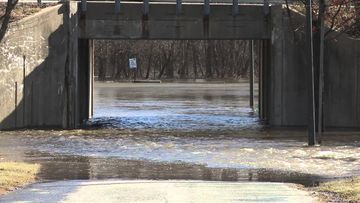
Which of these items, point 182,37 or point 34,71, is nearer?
point 34,71

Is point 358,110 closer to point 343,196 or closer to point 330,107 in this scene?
point 330,107

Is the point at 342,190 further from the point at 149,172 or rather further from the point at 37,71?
the point at 37,71

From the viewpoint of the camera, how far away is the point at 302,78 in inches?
1032

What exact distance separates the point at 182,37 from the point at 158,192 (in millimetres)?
16627

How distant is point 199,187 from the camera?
35.9 feet

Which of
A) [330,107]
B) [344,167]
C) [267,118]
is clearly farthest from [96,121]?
[344,167]

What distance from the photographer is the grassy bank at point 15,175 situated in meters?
11.1

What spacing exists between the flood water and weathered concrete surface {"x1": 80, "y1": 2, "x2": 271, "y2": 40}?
12.5ft

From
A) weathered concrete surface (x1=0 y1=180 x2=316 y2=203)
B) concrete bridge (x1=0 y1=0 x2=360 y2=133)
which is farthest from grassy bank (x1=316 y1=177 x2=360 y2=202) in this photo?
concrete bridge (x1=0 y1=0 x2=360 y2=133)

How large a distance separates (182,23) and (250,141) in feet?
25.1

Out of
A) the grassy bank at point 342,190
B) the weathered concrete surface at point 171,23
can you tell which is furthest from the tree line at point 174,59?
the grassy bank at point 342,190

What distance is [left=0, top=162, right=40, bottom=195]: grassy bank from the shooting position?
1106cm

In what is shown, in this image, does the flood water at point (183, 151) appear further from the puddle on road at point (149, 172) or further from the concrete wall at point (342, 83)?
the concrete wall at point (342, 83)

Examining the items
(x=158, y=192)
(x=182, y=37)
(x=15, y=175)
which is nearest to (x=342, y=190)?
(x=158, y=192)
